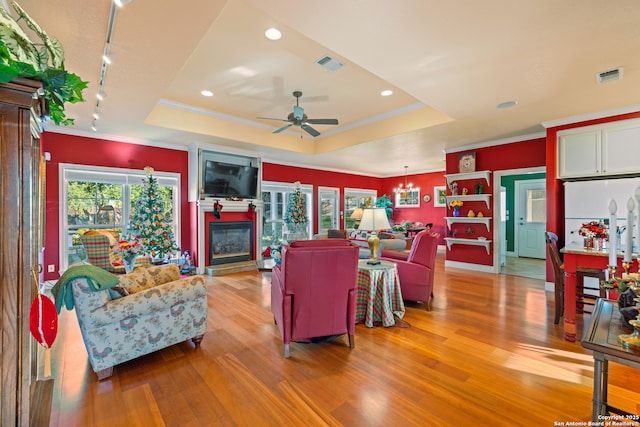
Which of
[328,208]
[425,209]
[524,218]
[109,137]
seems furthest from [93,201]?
[524,218]

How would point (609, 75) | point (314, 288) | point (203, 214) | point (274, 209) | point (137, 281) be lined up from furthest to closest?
point (274, 209), point (203, 214), point (609, 75), point (137, 281), point (314, 288)

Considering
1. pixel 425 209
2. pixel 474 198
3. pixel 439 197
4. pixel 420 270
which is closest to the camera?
pixel 420 270

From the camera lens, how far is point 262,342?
2.74 metres

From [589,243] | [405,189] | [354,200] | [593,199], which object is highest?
[405,189]

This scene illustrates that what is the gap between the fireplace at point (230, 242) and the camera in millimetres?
5930

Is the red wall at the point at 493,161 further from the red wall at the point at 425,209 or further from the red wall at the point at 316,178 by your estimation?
the red wall at the point at 316,178

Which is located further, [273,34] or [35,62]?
[273,34]

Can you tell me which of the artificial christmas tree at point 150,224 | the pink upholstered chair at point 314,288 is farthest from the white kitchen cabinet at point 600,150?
the artificial christmas tree at point 150,224

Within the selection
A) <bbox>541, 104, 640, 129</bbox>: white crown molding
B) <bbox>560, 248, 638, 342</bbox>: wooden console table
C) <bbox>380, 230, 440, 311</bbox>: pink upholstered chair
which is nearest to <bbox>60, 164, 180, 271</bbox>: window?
<bbox>380, 230, 440, 311</bbox>: pink upholstered chair

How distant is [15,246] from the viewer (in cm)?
101

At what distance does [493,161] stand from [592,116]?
174 cm

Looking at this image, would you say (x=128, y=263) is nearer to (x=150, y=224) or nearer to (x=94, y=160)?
(x=150, y=224)

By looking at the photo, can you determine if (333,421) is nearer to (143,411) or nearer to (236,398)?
(236,398)

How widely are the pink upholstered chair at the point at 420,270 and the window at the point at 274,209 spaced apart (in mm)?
4546
